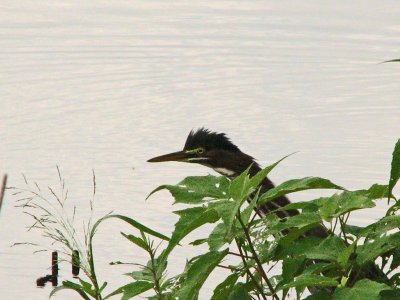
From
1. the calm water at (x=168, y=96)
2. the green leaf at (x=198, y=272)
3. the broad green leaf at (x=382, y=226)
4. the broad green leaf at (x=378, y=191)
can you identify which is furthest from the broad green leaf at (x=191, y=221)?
the calm water at (x=168, y=96)

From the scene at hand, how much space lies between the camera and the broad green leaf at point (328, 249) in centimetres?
388

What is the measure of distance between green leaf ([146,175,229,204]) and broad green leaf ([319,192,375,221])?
0.31 meters

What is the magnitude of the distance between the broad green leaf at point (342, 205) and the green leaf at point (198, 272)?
0.33 m

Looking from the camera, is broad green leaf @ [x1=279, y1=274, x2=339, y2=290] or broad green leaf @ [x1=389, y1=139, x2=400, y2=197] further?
broad green leaf @ [x1=389, y1=139, x2=400, y2=197]

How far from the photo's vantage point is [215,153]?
7.00m

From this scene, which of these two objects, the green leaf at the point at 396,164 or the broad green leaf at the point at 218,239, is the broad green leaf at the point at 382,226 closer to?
the green leaf at the point at 396,164

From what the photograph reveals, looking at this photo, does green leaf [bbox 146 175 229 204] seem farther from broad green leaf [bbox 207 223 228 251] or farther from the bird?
the bird

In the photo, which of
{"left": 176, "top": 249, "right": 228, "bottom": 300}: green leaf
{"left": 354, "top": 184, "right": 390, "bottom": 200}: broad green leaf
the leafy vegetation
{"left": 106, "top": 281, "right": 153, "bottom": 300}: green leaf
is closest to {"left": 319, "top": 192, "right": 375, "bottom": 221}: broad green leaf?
the leafy vegetation

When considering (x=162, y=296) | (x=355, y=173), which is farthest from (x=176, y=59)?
(x=162, y=296)

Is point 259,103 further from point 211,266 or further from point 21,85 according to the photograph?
point 211,266

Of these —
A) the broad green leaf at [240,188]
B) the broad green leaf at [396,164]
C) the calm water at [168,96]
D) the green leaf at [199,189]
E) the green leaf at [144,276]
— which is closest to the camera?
the broad green leaf at [240,188]

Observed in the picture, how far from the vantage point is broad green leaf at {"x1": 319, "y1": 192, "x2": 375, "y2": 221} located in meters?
3.87

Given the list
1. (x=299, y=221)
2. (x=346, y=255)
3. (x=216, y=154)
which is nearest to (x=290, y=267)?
(x=299, y=221)

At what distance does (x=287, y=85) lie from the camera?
12.0m
